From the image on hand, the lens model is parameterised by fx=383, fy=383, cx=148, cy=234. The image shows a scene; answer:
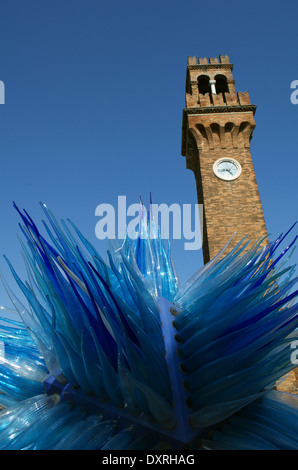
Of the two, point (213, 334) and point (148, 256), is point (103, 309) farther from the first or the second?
point (148, 256)

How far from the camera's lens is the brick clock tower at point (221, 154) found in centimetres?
1245

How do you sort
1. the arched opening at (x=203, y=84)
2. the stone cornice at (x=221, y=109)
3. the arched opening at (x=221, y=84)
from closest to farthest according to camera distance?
the stone cornice at (x=221, y=109)
the arched opening at (x=221, y=84)
the arched opening at (x=203, y=84)

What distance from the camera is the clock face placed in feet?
44.5

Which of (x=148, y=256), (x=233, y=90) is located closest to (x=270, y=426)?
(x=148, y=256)

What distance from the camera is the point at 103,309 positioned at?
Answer: 4.61 feet

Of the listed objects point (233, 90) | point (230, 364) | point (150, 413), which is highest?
point (233, 90)

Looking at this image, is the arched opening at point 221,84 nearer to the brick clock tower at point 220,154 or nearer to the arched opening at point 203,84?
the brick clock tower at point 220,154

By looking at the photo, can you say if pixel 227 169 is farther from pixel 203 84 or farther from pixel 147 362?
pixel 147 362

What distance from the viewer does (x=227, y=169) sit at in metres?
13.7

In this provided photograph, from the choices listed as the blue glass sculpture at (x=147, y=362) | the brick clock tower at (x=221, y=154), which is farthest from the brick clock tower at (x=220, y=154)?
the blue glass sculpture at (x=147, y=362)

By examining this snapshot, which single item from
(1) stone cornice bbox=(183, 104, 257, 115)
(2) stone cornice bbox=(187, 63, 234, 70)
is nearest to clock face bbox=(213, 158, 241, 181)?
(1) stone cornice bbox=(183, 104, 257, 115)

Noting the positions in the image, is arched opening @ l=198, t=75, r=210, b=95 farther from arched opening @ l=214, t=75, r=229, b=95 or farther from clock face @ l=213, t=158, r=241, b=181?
clock face @ l=213, t=158, r=241, b=181

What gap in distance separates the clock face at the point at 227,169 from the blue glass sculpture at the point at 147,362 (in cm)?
1220

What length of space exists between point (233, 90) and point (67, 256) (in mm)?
15879
